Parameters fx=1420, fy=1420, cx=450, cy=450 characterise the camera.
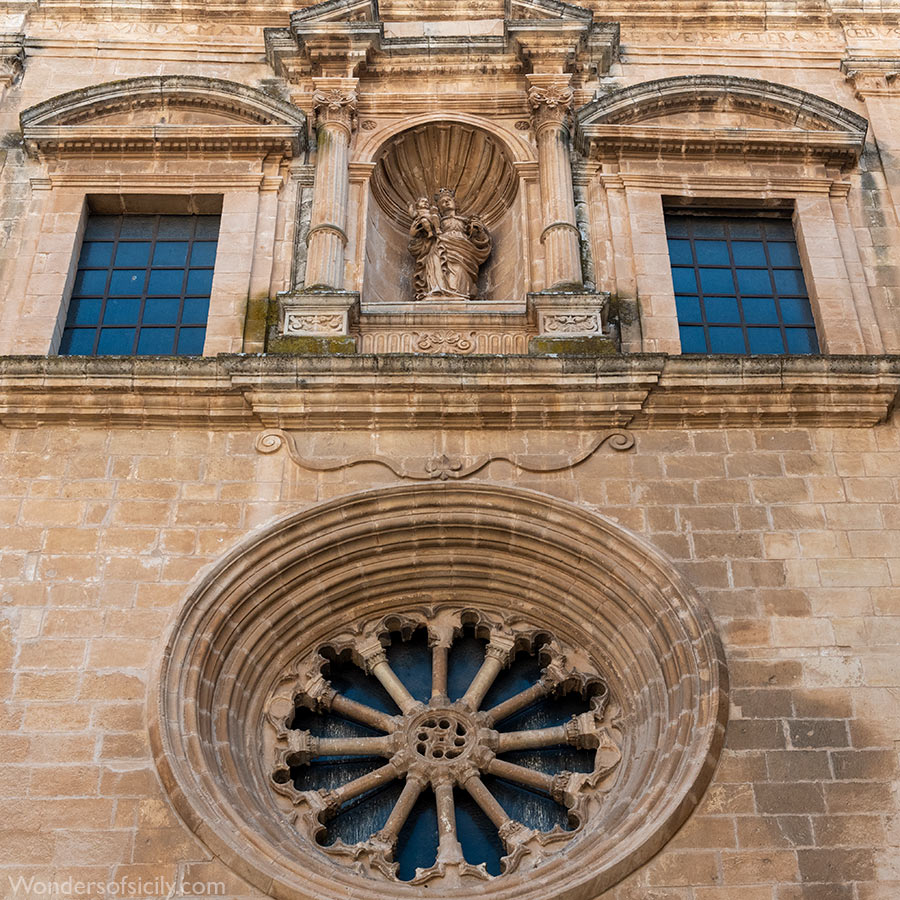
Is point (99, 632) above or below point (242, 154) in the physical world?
below

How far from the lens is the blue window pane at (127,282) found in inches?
534

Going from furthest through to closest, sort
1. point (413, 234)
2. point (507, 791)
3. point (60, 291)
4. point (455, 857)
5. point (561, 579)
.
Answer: point (413, 234), point (60, 291), point (561, 579), point (507, 791), point (455, 857)

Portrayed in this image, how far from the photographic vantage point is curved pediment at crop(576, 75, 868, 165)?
46.4 feet

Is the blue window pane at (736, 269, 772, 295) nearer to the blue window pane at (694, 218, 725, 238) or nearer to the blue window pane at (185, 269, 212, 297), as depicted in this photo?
the blue window pane at (694, 218, 725, 238)

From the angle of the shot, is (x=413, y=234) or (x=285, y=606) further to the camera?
(x=413, y=234)

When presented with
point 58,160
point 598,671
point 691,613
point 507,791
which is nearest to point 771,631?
point 691,613

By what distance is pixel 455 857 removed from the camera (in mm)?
9594

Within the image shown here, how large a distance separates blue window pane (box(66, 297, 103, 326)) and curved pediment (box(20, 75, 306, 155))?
1.72m

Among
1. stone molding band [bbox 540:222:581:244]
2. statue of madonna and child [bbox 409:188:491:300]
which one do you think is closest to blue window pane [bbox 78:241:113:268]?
statue of madonna and child [bbox 409:188:491:300]

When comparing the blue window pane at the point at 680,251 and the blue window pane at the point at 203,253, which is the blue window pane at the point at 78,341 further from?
the blue window pane at the point at 680,251

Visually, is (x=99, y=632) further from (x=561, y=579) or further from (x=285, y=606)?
(x=561, y=579)

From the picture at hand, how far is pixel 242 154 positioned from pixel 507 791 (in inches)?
280

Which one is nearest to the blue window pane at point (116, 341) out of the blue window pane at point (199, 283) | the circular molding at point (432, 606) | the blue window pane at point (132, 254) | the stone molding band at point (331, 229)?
the blue window pane at point (199, 283)

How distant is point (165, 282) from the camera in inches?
537
